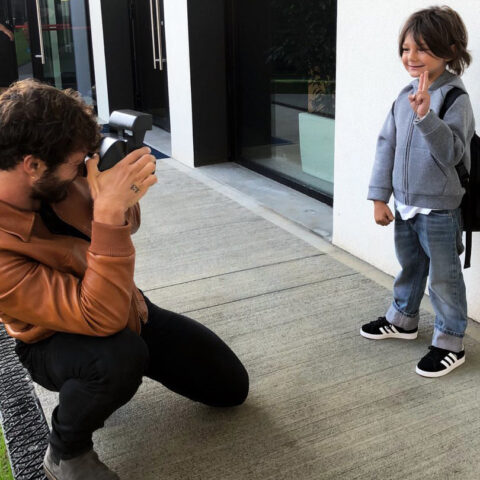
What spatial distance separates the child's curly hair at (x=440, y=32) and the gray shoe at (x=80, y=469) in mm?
1520

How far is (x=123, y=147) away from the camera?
1531 millimetres

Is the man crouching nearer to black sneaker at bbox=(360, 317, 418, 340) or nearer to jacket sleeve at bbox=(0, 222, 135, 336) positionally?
jacket sleeve at bbox=(0, 222, 135, 336)

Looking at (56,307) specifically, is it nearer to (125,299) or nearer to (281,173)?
(125,299)

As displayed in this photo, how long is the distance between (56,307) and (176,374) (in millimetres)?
527

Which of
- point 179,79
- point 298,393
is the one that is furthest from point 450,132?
point 179,79

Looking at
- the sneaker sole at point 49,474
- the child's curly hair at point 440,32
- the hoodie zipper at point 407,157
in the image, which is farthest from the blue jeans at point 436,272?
the sneaker sole at point 49,474

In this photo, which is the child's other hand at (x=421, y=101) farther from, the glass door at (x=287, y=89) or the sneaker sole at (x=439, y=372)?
the glass door at (x=287, y=89)

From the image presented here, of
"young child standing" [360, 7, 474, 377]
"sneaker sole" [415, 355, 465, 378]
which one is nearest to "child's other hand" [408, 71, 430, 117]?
"young child standing" [360, 7, 474, 377]

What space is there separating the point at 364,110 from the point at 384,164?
2.79 ft

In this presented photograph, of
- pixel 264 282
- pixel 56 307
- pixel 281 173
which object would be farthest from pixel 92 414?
pixel 281 173

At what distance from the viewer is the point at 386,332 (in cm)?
239

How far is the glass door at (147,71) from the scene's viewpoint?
7.00 metres

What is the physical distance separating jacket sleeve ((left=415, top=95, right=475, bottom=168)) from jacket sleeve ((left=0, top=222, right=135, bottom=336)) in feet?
3.13

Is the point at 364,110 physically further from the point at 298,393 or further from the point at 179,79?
the point at 179,79
